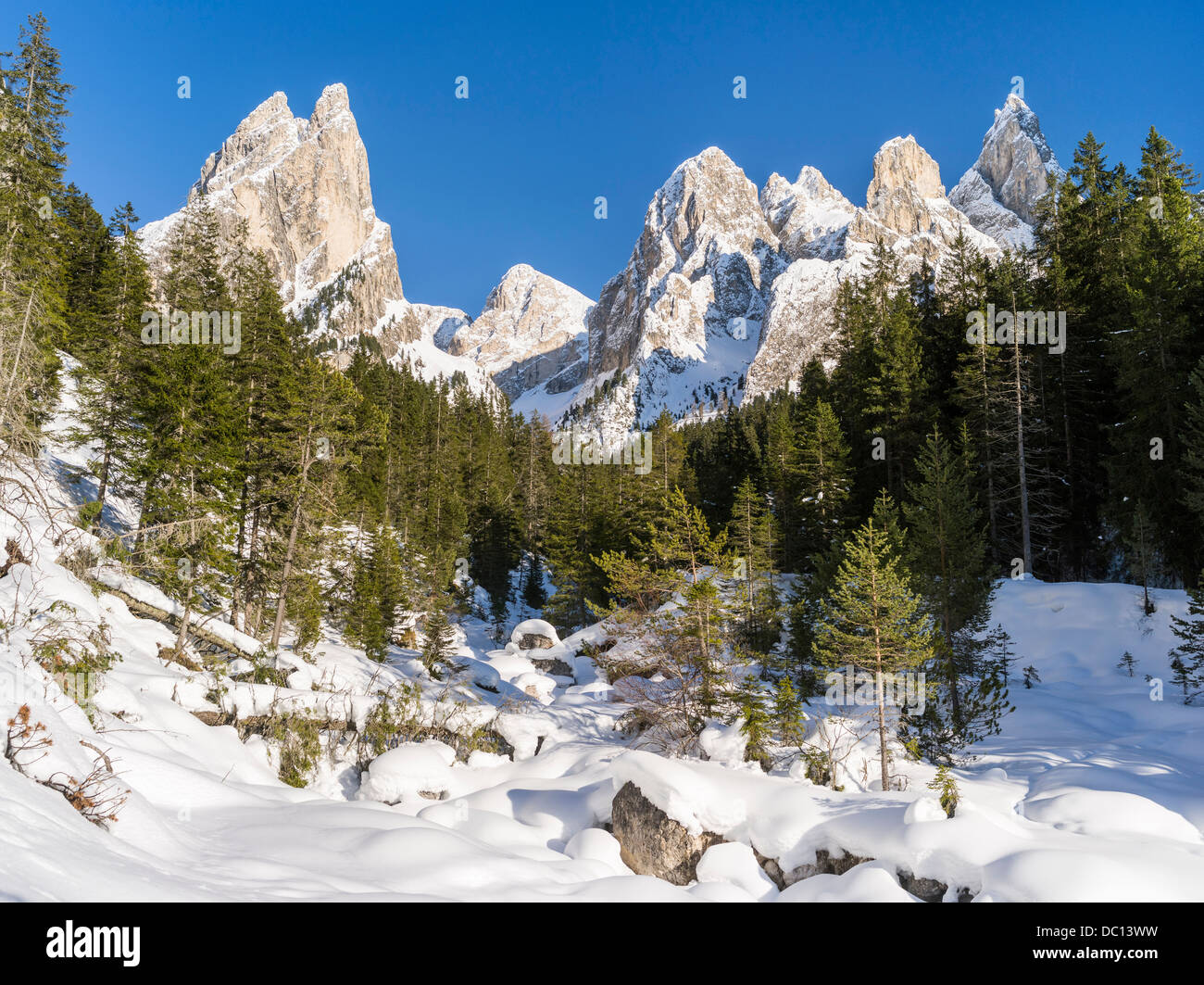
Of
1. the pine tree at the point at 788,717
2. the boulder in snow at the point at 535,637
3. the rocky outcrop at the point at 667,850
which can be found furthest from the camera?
the boulder in snow at the point at 535,637

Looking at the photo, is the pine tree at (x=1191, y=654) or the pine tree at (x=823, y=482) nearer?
the pine tree at (x=1191, y=654)

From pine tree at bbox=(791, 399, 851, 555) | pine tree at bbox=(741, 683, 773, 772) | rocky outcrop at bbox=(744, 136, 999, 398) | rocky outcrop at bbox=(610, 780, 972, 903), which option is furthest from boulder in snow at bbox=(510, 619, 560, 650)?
rocky outcrop at bbox=(744, 136, 999, 398)

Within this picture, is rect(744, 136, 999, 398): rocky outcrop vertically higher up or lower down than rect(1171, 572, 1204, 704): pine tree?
higher up

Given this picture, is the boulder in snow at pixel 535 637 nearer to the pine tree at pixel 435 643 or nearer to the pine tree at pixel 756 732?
the pine tree at pixel 435 643

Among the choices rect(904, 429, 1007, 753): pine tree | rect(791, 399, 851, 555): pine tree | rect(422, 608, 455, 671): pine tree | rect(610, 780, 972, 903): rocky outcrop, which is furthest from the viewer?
rect(791, 399, 851, 555): pine tree

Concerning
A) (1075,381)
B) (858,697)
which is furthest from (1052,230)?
(858,697)

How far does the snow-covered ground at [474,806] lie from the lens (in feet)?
17.7

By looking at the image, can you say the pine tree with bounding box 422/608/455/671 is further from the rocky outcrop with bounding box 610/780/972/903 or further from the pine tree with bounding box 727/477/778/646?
the rocky outcrop with bounding box 610/780/972/903

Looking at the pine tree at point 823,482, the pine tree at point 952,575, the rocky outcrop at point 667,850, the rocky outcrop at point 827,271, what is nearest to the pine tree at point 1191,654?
the pine tree at point 952,575

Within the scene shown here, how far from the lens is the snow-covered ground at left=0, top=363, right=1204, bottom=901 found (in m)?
5.38

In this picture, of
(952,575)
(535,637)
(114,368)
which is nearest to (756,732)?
(952,575)

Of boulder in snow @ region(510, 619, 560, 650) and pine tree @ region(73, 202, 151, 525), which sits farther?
boulder in snow @ region(510, 619, 560, 650)

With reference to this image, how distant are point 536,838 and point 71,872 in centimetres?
656

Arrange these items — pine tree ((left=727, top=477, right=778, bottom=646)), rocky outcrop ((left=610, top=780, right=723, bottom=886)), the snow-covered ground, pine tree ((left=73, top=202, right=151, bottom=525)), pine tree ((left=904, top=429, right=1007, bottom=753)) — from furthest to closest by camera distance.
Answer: pine tree ((left=727, top=477, right=778, bottom=646)) → pine tree ((left=73, top=202, right=151, bottom=525)) → pine tree ((left=904, top=429, right=1007, bottom=753)) → rocky outcrop ((left=610, top=780, right=723, bottom=886)) → the snow-covered ground
